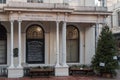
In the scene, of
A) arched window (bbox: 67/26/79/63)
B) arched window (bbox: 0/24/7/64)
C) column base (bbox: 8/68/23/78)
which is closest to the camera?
column base (bbox: 8/68/23/78)

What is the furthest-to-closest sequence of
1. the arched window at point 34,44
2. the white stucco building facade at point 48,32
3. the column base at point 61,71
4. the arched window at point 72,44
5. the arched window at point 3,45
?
the arched window at point 72,44 < the arched window at point 34,44 < the arched window at point 3,45 < the column base at point 61,71 < the white stucco building facade at point 48,32

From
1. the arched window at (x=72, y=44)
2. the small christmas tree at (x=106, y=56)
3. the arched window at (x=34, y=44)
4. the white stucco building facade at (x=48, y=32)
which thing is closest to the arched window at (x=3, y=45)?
the white stucco building facade at (x=48, y=32)

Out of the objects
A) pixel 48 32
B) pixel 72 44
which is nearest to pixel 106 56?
pixel 72 44

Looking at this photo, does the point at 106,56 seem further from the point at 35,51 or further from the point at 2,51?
the point at 2,51

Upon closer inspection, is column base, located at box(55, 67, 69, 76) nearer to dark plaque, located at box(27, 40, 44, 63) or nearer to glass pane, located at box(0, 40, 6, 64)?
dark plaque, located at box(27, 40, 44, 63)

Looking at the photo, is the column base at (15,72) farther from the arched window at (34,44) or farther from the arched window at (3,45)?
the arched window at (34,44)

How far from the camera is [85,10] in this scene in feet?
79.3

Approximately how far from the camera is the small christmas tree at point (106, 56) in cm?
→ 2236

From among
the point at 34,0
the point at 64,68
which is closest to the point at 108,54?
the point at 64,68

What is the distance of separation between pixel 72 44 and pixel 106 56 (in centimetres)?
416

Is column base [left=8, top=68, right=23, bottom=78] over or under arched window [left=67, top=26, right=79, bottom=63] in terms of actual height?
under

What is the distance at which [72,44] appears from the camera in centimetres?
2591

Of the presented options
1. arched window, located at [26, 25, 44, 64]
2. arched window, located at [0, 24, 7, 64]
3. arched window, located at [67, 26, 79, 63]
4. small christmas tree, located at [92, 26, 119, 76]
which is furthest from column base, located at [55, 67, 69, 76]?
arched window, located at [0, 24, 7, 64]

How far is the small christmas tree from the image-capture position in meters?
22.4
